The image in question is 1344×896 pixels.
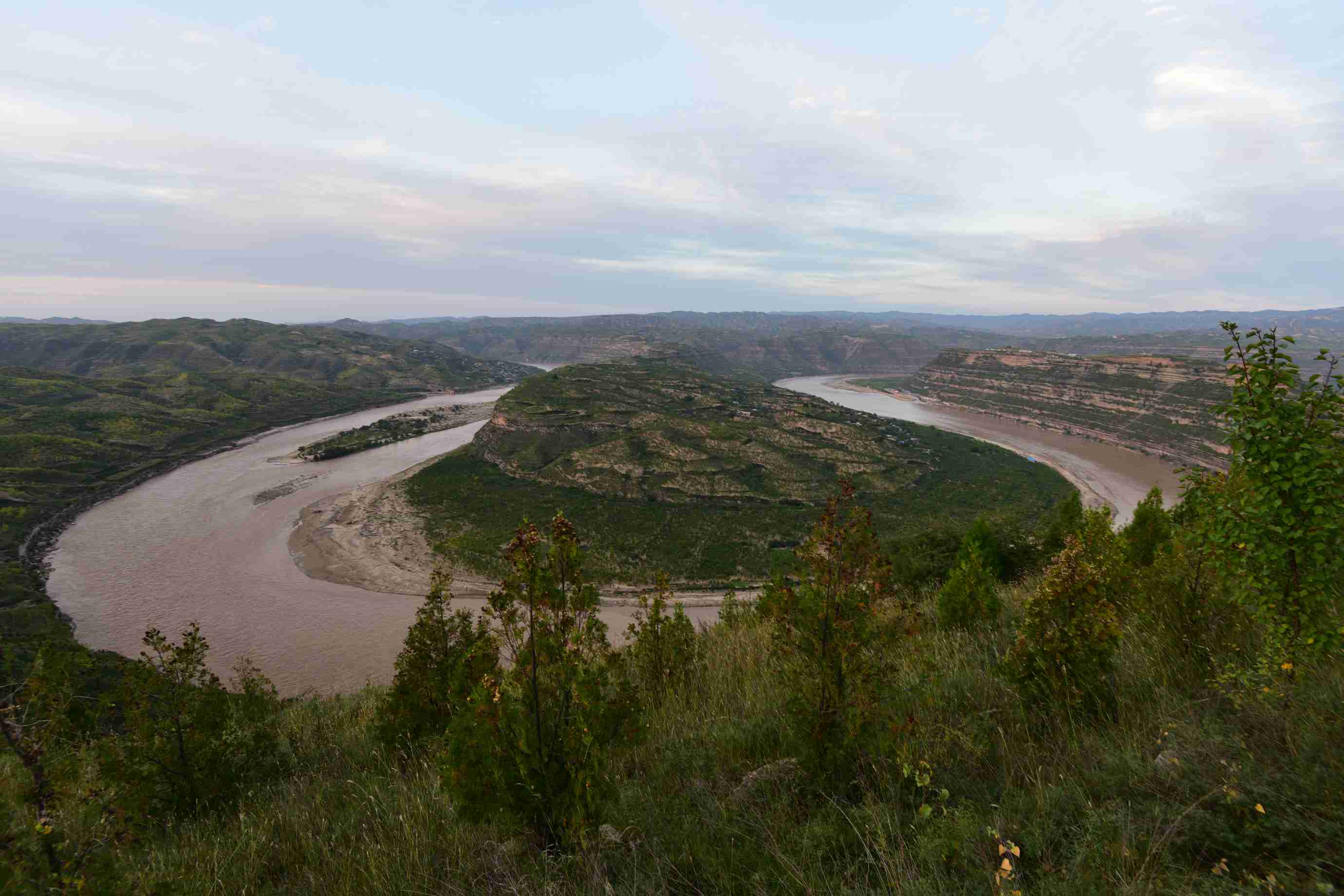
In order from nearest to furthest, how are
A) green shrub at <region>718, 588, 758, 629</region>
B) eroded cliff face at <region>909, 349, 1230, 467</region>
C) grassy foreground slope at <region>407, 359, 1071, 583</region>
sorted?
green shrub at <region>718, 588, 758, 629</region> → grassy foreground slope at <region>407, 359, 1071, 583</region> → eroded cliff face at <region>909, 349, 1230, 467</region>

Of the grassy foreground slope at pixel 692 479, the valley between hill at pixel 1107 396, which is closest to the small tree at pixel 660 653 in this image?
the grassy foreground slope at pixel 692 479

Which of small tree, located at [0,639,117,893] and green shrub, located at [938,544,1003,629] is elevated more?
small tree, located at [0,639,117,893]

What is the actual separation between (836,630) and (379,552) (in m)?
45.9

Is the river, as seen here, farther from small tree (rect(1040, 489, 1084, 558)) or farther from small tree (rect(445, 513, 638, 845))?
small tree (rect(445, 513, 638, 845))

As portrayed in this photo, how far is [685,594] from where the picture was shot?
124 ft

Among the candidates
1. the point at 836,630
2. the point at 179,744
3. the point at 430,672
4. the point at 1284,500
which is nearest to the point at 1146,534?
the point at 1284,500

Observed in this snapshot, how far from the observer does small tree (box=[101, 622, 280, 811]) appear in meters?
6.07

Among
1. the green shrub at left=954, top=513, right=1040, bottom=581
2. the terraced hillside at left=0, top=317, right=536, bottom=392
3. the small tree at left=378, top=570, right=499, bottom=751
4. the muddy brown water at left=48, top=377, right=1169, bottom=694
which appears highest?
the terraced hillside at left=0, top=317, right=536, bottom=392

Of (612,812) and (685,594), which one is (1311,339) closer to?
(685,594)

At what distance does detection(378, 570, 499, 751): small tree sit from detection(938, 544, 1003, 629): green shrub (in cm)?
770

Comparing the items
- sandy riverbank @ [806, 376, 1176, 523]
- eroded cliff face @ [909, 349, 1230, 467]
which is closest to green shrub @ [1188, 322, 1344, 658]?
sandy riverbank @ [806, 376, 1176, 523]

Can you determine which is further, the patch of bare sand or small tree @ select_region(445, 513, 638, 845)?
the patch of bare sand

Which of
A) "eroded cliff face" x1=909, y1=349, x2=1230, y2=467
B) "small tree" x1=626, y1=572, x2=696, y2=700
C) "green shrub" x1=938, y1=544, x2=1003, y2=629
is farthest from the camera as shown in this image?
"eroded cliff face" x1=909, y1=349, x2=1230, y2=467

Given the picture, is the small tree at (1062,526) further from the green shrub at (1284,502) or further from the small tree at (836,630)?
the small tree at (836,630)
